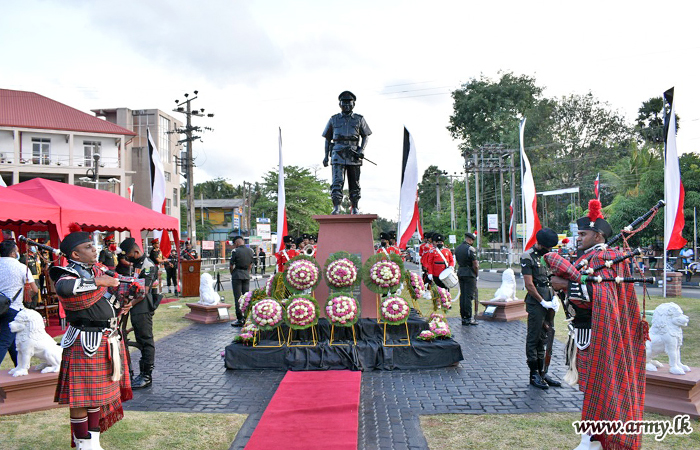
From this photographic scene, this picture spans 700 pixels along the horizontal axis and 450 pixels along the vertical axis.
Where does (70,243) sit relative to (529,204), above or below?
below

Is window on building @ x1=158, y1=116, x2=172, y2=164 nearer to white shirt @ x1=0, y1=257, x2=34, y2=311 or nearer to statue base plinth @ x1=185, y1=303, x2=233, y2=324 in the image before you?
statue base plinth @ x1=185, y1=303, x2=233, y2=324

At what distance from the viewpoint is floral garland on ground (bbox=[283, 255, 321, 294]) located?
7090mm

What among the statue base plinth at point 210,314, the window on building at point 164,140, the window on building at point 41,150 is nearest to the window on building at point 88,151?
the window on building at point 41,150

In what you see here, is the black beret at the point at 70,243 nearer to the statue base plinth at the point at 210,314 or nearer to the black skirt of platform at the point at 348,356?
the black skirt of platform at the point at 348,356

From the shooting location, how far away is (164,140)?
42.5 metres

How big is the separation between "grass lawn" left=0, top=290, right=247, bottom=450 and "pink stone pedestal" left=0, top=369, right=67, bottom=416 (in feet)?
0.29

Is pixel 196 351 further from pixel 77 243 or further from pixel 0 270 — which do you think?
pixel 77 243

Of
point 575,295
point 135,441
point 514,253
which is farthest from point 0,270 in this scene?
point 514,253

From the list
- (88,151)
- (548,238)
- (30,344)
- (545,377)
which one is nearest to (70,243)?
(30,344)

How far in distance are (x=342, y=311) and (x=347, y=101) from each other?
374cm

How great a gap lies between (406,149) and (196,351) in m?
5.09

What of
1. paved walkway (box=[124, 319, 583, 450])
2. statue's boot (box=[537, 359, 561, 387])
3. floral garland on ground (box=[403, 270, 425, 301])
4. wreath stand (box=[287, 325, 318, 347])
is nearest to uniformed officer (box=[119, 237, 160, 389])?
paved walkway (box=[124, 319, 583, 450])

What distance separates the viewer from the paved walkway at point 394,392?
4.82 metres

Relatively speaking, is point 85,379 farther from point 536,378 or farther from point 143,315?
point 536,378
